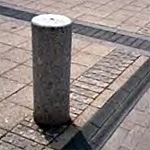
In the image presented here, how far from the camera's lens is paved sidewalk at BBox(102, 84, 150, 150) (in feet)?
13.3

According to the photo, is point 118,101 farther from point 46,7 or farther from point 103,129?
point 46,7

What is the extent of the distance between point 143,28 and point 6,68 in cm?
272

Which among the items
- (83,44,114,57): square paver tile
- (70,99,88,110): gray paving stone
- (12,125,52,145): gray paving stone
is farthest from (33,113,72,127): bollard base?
(83,44,114,57): square paver tile

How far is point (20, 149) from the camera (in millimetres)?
3805

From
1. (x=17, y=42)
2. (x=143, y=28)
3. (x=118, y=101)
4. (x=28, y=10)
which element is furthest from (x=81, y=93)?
(x=28, y=10)

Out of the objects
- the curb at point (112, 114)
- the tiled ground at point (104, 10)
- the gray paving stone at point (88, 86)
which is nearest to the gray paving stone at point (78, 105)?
the curb at point (112, 114)

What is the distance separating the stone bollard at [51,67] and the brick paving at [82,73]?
171 millimetres

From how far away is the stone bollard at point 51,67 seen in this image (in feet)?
12.3

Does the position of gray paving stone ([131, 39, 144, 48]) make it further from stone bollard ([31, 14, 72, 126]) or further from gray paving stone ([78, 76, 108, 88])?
stone bollard ([31, 14, 72, 126])

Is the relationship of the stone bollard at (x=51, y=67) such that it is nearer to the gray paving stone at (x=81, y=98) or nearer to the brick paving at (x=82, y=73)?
the brick paving at (x=82, y=73)

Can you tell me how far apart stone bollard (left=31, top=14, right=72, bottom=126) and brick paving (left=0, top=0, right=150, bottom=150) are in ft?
0.56

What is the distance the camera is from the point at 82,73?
17.4ft

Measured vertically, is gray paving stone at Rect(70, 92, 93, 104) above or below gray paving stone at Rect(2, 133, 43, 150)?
below

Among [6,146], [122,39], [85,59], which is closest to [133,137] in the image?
[6,146]
